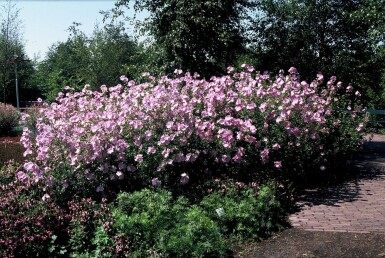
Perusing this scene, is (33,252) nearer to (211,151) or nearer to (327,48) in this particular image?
(211,151)

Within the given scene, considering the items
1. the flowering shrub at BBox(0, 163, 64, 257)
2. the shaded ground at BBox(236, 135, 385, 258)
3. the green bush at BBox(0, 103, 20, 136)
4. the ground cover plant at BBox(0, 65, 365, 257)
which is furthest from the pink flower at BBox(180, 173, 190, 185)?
the green bush at BBox(0, 103, 20, 136)

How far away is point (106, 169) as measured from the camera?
5.97m

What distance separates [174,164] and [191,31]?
5.78 m

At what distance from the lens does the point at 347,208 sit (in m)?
6.41

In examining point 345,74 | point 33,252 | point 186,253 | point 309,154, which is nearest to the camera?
point 186,253

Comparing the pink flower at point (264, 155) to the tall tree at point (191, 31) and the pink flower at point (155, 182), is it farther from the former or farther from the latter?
the tall tree at point (191, 31)

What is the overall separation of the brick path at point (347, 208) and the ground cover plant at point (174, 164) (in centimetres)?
40

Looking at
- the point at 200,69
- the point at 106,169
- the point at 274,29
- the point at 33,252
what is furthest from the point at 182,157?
the point at 274,29

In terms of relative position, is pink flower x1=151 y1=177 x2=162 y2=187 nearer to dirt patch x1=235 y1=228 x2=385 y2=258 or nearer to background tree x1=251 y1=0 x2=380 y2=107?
dirt patch x1=235 y1=228 x2=385 y2=258

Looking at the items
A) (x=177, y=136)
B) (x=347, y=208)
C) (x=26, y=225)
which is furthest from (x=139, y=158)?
(x=347, y=208)

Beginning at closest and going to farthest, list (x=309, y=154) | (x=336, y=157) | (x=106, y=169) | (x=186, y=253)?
(x=186, y=253), (x=106, y=169), (x=309, y=154), (x=336, y=157)

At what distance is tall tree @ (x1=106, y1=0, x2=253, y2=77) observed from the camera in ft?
36.5

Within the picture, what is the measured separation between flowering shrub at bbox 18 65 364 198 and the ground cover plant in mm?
16

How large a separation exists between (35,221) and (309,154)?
4688mm
